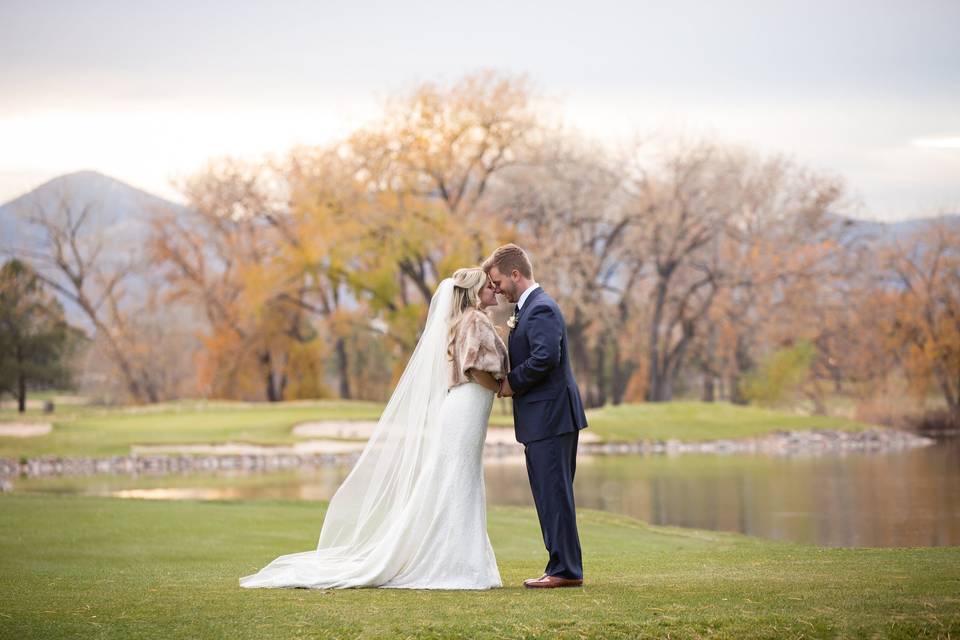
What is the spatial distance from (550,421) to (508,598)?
139cm

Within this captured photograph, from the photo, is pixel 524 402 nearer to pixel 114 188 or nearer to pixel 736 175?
pixel 736 175

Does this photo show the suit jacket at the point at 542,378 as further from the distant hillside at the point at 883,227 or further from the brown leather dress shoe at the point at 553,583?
the distant hillside at the point at 883,227

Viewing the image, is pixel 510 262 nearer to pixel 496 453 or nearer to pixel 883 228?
pixel 496 453

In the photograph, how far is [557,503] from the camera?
27.0 feet

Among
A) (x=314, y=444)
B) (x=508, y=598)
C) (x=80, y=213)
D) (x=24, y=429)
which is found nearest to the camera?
(x=508, y=598)

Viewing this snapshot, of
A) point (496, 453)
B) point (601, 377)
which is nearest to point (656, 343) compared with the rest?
point (601, 377)

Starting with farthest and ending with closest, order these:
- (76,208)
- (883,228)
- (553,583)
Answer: (76,208) → (883,228) → (553,583)

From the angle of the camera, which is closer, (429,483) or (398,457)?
(429,483)

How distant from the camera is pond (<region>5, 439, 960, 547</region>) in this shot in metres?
18.2

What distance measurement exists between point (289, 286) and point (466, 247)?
9.41m

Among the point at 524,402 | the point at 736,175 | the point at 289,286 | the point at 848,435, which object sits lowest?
the point at 848,435

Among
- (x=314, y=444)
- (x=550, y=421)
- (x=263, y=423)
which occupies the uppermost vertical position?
(x=550, y=421)

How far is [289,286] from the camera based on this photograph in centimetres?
4775

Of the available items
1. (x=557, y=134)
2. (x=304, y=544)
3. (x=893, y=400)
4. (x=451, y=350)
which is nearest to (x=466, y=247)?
(x=557, y=134)
